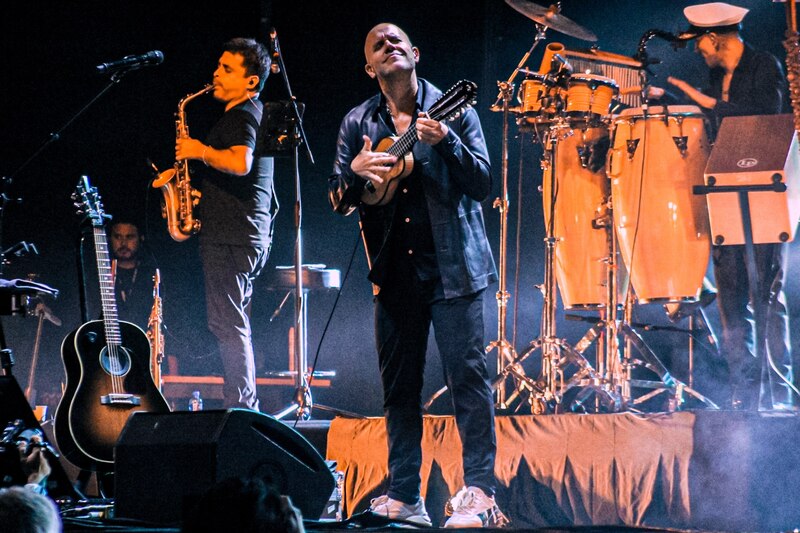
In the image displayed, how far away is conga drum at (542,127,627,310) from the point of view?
641 centimetres

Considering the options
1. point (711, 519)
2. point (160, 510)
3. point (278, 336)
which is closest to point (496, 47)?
point (278, 336)

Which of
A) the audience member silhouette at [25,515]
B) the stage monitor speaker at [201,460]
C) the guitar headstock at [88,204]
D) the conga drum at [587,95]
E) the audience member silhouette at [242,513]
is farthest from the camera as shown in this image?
the conga drum at [587,95]

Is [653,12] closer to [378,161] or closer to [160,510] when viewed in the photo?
[378,161]

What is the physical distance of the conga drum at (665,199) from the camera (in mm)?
5828

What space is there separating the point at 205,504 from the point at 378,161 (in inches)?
86.5

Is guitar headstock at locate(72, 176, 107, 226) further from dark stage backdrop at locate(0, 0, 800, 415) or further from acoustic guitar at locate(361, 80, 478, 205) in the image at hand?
dark stage backdrop at locate(0, 0, 800, 415)

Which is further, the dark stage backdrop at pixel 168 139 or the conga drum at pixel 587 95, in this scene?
the dark stage backdrop at pixel 168 139

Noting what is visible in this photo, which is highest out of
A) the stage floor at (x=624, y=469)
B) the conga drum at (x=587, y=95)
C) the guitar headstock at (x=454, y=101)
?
the conga drum at (x=587, y=95)

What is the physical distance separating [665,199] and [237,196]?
2.60m

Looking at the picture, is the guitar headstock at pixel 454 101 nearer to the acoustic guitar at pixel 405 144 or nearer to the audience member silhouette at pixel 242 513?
the acoustic guitar at pixel 405 144

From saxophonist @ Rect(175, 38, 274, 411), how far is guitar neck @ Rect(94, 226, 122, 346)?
2.25 feet

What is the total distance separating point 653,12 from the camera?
7508 mm

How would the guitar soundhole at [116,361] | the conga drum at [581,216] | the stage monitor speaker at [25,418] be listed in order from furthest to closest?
the conga drum at [581,216], the guitar soundhole at [116,361], the stage monitor speaker at [25,418]

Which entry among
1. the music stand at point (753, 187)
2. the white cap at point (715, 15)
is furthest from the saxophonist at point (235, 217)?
the white cap at point (715, 15)
